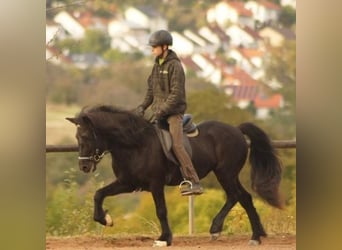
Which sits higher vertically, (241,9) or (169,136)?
Answer: (241,9)

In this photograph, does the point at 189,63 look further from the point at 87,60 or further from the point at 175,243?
the point at 175,243

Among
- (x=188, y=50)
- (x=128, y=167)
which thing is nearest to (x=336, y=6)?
(x=128, y=167)

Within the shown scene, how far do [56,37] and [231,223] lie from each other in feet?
7.29

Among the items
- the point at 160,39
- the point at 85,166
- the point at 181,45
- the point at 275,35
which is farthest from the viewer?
the point at 275,35

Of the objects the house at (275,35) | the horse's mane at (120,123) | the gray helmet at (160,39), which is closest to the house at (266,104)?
the house at (275,35)

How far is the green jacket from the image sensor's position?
695 centimetres

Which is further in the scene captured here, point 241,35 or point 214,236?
point 241,35

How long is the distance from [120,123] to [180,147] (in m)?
0.51

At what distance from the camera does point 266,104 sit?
27.1 feet

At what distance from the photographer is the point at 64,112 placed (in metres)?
7.85

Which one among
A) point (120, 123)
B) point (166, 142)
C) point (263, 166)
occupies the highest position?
point (120, 123)

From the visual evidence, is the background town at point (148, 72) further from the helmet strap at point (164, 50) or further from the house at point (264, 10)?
the helmet strap at point (164, 50)

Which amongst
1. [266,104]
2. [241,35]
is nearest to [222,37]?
[241,35]

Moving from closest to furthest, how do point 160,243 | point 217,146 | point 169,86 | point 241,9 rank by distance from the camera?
point 169,86, point 160,243, point 217,146, point 241,9
